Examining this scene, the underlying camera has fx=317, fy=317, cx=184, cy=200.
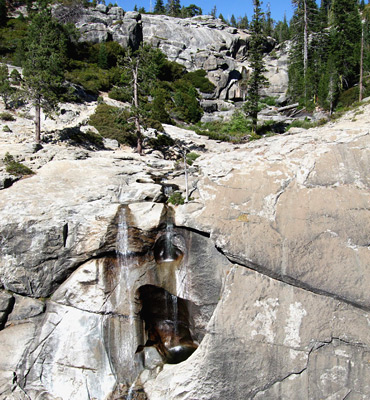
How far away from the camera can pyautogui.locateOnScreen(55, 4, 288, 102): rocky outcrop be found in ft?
206

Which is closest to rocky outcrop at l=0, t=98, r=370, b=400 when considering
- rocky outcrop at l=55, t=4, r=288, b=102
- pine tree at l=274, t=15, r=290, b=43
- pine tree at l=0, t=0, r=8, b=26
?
rocky outcrop at l=55, t=4, r=288, b=102

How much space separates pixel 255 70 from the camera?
1478 inches

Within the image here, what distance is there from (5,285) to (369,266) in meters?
16.0

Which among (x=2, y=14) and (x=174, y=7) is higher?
(x=174, y=7)

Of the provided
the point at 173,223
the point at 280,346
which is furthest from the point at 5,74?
the point at 280,346

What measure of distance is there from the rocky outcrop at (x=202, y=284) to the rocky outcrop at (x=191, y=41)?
44.4 m

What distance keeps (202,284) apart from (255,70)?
30.9 meters

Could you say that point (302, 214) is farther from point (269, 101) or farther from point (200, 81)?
point (200, 81)

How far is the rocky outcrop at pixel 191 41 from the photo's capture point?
62.9 m

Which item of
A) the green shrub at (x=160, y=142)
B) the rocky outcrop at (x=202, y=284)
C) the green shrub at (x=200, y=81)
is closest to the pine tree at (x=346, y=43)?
the green shrub at (x=200, y=81)

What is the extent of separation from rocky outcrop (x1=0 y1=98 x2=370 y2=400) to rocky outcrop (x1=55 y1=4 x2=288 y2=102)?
44386mm

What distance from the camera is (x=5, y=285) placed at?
14945 mm

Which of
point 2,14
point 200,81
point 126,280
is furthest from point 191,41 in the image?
point 126,280

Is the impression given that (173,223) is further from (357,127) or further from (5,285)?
(357,127)
